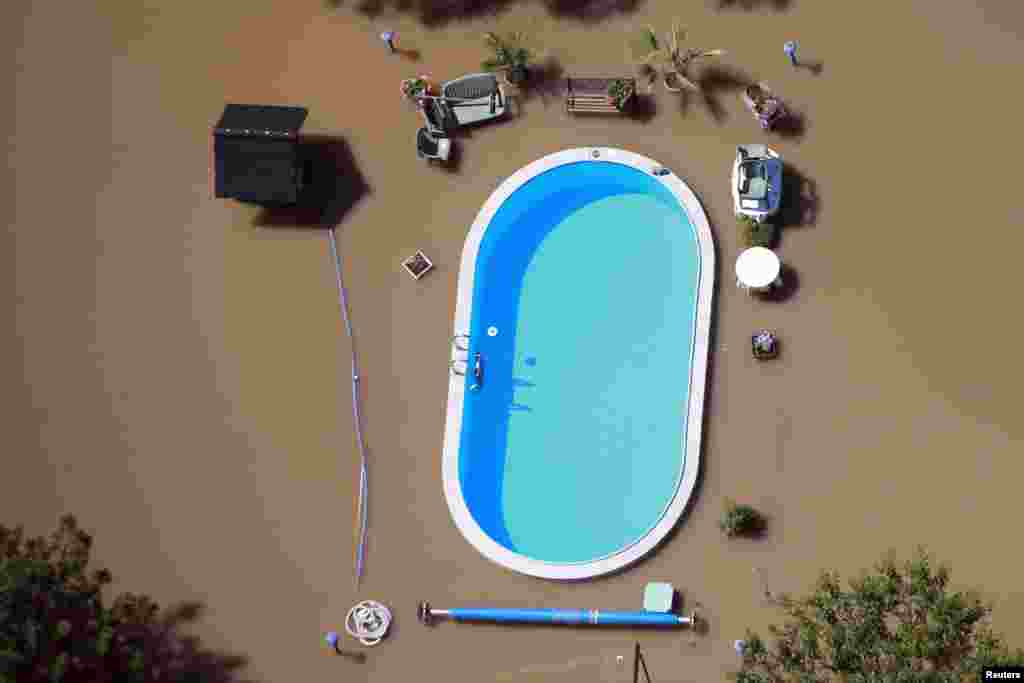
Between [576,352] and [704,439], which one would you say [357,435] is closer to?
[576,352]

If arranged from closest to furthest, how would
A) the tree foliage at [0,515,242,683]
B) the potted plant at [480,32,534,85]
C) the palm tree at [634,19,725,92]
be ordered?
1. the tree foliage at [0,515,242,683]
2. the palm tree at [634,19,725,92]
3. the potted plant at [480,32,534,85]

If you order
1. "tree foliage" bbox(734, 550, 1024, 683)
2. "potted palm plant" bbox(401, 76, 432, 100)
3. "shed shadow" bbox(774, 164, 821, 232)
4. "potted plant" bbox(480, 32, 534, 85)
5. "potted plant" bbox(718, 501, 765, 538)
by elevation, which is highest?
"potted plant" bbox(480, 32, 534, 85)

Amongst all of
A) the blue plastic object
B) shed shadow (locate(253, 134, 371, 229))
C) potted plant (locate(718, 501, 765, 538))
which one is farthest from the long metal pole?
potted plant (locate(718, 501, 765, 538))

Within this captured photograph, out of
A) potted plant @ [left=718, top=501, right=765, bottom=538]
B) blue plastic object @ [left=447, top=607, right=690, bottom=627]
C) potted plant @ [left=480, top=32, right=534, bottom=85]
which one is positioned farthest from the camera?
potted plant @ [left=480, top=32, right=534, bottom=85]

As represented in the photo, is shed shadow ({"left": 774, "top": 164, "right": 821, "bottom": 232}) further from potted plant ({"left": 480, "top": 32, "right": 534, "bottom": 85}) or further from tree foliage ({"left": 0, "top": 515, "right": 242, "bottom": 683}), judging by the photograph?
tree foliage ({"left": 0, "top": 515, "right": 242, "bottom": 683})

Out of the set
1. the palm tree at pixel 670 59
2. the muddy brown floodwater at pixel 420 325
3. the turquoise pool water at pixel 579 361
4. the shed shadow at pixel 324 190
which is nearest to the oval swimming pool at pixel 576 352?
the turquoise pool water at pixel 579 361

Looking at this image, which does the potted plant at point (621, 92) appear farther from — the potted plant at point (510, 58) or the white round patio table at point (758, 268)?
the white round patio table at point (758, 268)

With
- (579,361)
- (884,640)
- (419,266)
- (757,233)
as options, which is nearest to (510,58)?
(419,266)
